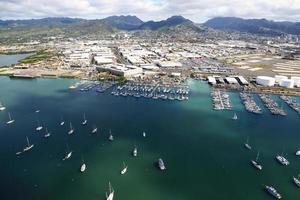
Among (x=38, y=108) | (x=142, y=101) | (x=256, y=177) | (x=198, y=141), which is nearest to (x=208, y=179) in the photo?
(x=256, y=177)

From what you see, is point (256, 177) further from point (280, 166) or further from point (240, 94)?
point (240, 94)

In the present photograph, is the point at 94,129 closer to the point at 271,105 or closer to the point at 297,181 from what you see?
the point at 297,181

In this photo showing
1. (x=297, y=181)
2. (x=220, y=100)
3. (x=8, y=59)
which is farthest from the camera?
(x=8, y=59)

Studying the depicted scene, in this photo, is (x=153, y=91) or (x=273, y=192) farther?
(x=153, y=91)

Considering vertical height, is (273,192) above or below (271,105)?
below

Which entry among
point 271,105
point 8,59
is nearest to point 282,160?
point 271,105

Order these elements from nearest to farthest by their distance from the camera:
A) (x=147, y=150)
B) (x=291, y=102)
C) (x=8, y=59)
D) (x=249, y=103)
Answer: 1. (x=147, y=150)
2. (x=249, y=103)
3. (x=291, y=102)
4. (x=8, y=59)

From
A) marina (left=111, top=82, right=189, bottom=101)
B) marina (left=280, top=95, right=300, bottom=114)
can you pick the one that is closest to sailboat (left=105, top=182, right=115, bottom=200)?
marina (left=111, top=82, right=189, bottom=101)

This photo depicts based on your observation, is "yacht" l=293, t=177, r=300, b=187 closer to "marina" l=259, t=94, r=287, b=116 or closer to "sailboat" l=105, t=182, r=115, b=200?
"sailboat" l=105, t=182, r=115, b=200
